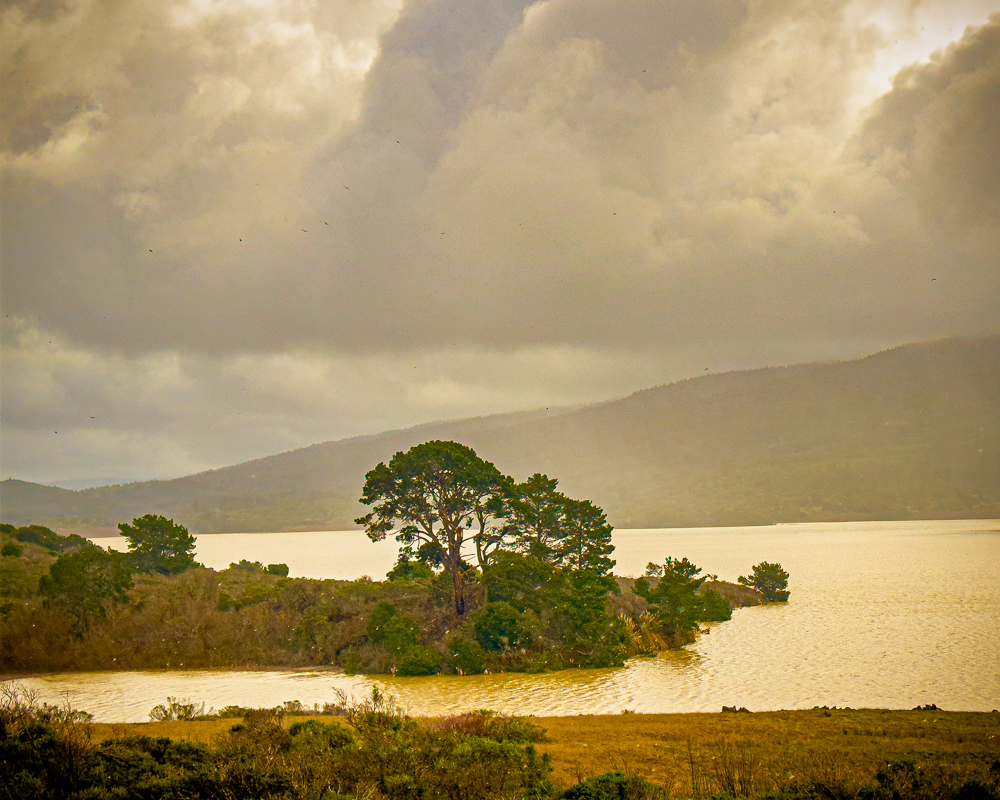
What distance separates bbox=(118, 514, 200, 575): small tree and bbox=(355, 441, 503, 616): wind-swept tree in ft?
90.0

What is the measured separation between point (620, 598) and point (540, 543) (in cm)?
744

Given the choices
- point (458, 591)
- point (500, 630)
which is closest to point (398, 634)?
point (458, 591)

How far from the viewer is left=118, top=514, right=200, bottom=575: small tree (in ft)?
176

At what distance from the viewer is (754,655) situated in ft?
108

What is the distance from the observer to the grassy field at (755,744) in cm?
1227

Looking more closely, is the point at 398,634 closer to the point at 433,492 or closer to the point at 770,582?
the point at 433,492

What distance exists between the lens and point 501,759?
11625mm

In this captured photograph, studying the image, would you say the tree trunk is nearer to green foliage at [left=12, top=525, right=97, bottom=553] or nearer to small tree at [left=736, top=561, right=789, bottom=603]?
small tree at [left=736, top=561, right=789, bottom=603]

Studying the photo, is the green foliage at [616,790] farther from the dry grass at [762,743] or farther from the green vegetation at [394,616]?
the green vegetation at [394,616]

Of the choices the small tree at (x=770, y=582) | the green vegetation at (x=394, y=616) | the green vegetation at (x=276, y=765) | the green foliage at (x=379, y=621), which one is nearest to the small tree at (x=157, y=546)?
the green vegetation at (x=394, y=616)

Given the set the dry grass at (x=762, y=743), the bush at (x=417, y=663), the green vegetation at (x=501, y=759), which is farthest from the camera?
the bush at (x=417, y=663)

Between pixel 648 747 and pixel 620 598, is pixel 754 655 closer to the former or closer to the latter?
pixel 620 598

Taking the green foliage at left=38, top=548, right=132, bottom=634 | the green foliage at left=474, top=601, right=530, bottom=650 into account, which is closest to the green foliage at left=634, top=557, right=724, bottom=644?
the green foliage at left=474, top=601, right=530, bottom=650

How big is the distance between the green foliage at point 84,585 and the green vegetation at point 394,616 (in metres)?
0.05
